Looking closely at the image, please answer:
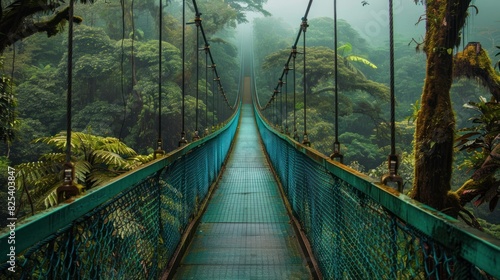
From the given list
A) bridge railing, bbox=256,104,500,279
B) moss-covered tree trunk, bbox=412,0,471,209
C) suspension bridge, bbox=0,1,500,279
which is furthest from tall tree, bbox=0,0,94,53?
moss-covered tree trunk, bbox=412,0,471,209

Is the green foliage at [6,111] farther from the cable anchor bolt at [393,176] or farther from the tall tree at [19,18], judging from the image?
the cable anchor bolt at [393,176]

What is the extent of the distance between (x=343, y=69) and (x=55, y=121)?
988cm

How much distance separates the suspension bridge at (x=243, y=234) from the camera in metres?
0.72

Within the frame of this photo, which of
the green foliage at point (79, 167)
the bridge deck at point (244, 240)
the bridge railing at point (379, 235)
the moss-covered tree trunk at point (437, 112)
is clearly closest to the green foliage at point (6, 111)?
the green foliage at point (79, 167)

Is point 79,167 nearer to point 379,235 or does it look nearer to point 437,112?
point 379,235

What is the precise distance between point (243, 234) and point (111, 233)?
1627 millimetres

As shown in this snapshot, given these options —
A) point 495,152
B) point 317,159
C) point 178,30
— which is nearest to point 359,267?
point 317,159

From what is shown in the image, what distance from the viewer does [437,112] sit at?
341 centimetres

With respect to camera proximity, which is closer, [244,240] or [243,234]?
[244,240]

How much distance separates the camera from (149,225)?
5.18 ft

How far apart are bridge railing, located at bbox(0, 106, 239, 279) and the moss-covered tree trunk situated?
6.47ft

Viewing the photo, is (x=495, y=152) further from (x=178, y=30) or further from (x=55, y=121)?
(x=178, y=30)

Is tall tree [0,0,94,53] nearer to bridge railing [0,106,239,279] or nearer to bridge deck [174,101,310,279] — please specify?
bridge railing [0,106,239,279]

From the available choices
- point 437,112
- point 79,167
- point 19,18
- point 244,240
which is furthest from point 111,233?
point 437,112
